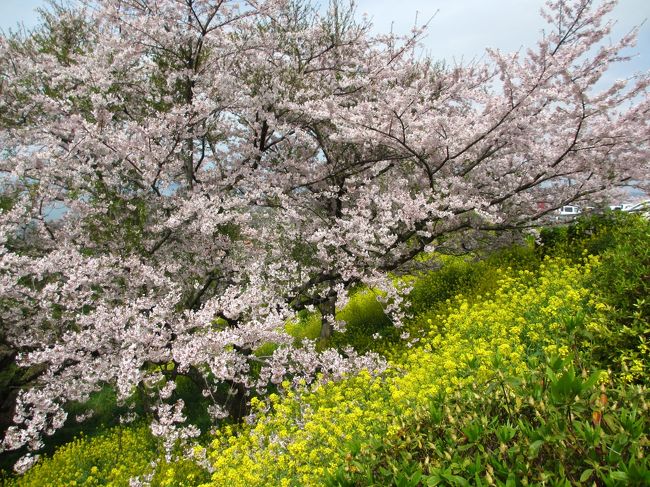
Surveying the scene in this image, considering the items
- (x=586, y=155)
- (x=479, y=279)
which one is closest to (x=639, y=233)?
(x=586, y=155)

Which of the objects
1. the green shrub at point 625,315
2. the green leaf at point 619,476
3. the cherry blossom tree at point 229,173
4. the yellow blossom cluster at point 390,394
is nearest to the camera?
the green leaf at point 619,476

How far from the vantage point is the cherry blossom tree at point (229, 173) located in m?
7.62

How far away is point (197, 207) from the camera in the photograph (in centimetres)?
793

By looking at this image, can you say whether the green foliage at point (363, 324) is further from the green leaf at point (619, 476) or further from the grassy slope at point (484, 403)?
the green leaf at point (619, 476)

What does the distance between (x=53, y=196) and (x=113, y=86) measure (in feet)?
8.50

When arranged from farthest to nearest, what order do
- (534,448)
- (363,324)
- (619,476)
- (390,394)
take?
(363,324) < (390,394) < (534,448) < (619,476)

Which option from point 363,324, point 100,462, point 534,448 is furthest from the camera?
point 363,324

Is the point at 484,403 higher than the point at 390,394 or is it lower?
higher

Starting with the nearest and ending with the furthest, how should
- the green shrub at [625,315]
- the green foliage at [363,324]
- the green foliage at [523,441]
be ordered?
the green foliage at [523,441]
the green shrub at [625,315]
the green foliage at [363,324]

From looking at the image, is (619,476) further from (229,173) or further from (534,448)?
(229,173)

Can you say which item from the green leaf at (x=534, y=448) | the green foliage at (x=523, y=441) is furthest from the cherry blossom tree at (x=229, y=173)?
the green leaf at (x=534, y=448)

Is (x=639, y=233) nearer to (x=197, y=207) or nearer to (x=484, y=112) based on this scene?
(x=484, y=112)

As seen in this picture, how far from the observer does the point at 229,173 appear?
9.45m

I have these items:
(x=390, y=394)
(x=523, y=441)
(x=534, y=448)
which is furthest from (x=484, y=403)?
(x=390, y=394)
